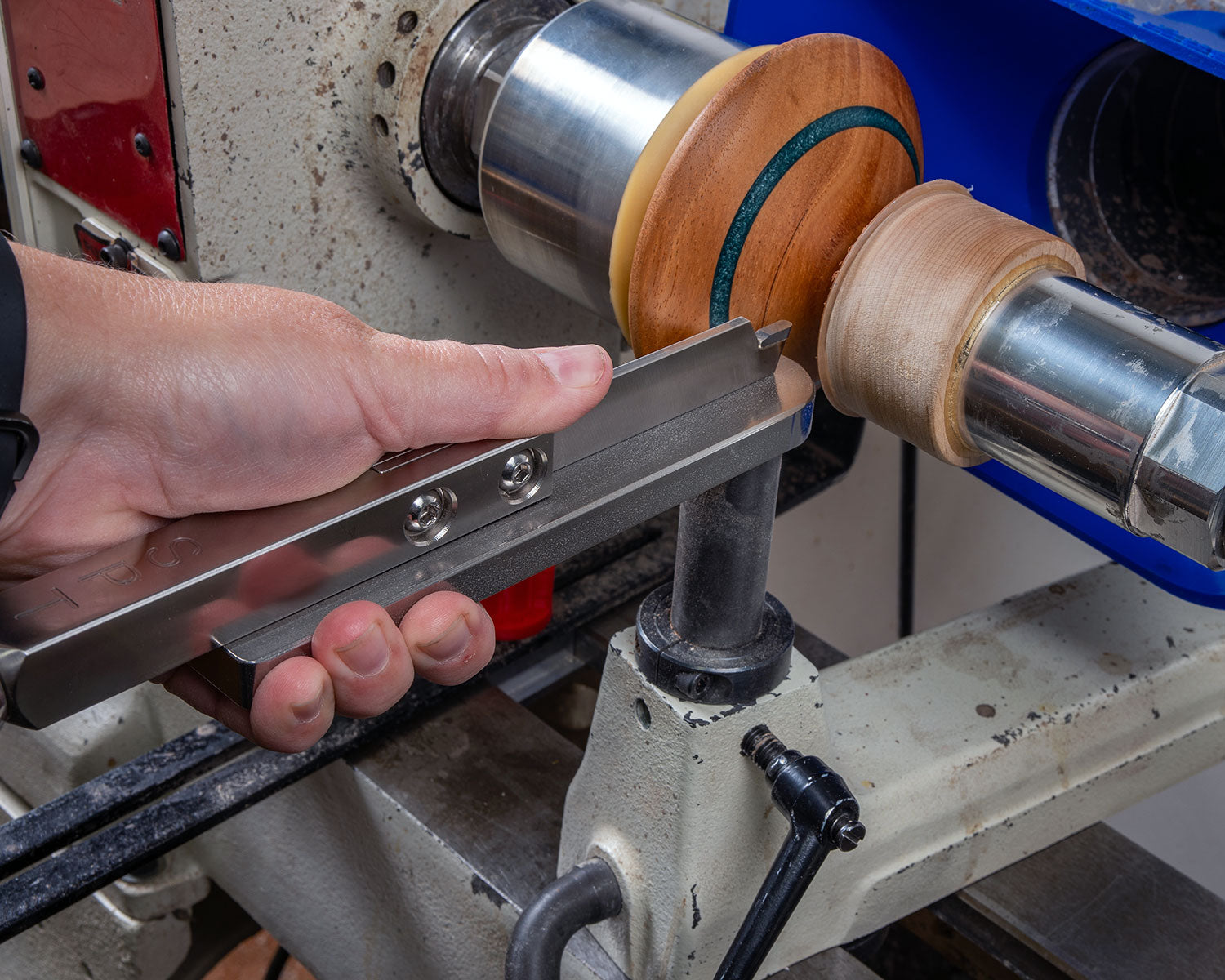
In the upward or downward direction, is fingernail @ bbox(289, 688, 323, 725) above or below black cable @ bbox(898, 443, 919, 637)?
above

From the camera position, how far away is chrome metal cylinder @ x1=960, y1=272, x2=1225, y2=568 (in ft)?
1.81

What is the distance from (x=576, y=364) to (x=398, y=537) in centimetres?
13

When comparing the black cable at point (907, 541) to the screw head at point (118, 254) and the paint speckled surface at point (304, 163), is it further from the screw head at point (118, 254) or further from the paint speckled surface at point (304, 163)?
the screw head at point (118, 254)

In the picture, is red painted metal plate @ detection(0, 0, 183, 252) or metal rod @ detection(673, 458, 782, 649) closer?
metal rod @ detection(673, 458, 782, 649)

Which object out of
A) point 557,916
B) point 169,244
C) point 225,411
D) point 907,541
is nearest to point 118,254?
point 169,244

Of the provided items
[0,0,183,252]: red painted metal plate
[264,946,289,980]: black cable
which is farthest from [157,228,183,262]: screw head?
[264,946,289,980]: black cable

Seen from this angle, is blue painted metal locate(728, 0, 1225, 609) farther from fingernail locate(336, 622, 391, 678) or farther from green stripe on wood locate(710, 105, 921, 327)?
fingernail locate(336, 622, 391, 678)

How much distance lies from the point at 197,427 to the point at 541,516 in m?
Result: 0.21

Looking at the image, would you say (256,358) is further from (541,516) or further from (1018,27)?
(1018,27)

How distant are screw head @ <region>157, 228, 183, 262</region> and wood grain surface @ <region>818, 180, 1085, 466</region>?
1.51 ft

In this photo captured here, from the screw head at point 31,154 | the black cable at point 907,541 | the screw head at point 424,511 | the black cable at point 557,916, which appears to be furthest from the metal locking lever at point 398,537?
the black cable at point 907,541

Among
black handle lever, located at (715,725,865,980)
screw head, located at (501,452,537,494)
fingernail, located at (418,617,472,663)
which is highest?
screw head, located at (501,452,537,494)

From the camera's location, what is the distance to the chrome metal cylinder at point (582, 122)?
2.36ft

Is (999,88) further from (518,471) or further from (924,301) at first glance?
(518,471)
